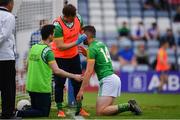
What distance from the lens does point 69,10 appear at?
1454 cm

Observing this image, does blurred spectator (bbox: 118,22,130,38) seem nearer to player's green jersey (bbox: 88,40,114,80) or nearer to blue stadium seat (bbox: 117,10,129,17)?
blue stadium seat (bbox: 117,10,129,17)

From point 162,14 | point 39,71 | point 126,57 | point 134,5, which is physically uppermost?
point 134,5

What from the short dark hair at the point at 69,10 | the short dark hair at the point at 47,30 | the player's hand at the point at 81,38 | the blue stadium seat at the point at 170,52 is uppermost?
the blue stadium seat at the point at 170,52

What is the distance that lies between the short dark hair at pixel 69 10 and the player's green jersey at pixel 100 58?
0.69 m

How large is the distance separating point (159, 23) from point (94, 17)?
3036 mm

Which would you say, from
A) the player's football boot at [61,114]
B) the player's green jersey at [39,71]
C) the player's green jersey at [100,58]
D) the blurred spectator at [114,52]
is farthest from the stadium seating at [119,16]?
the player's green jersey at [39,71]

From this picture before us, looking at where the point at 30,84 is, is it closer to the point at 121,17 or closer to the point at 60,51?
the point at 60,51

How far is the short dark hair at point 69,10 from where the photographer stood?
1451 cm

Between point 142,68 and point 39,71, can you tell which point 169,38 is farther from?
point 39,71

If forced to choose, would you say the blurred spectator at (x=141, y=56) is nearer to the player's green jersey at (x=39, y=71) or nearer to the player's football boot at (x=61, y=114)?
the player's football boot at (x=61, y=114)

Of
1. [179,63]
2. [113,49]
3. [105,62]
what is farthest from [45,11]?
[179,63]

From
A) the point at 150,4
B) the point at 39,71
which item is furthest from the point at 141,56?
the point at 39,71

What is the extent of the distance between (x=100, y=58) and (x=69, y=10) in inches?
43.5

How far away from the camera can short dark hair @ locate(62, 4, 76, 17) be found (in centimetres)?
1451
